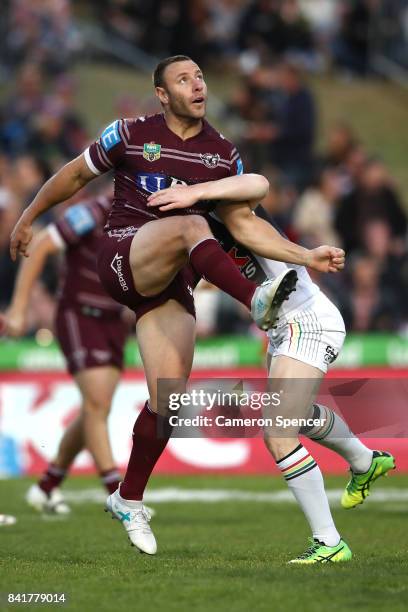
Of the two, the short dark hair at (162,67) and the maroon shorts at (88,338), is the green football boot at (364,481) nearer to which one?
the short dark hair at (162,67)

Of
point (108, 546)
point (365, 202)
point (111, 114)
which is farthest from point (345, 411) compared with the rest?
point (111, 114)

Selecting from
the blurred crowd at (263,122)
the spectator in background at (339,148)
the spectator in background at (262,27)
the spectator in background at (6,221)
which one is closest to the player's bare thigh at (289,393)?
the blurred crowd at (263,122)

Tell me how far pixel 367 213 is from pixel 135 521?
10.1 metres

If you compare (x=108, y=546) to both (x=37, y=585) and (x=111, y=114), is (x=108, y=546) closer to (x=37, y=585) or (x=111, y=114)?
(x=37, y=585)

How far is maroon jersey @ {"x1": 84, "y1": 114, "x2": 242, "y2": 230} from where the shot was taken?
22.3 feet

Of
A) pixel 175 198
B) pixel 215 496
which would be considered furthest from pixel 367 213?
pixel 175 198

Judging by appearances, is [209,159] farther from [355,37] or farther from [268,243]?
[355,37]

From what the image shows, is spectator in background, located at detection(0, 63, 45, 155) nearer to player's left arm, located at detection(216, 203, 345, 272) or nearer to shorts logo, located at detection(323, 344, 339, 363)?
player's left arm, located at detection(216, 203, 345, 272)

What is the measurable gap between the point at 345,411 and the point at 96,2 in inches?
565

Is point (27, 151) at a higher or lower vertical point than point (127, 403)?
higher

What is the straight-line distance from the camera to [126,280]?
6.81 meters

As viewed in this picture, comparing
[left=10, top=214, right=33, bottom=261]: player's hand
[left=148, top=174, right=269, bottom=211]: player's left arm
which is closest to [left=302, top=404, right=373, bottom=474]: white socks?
[left=148, top=174, right=269, bottom=211]: player's left arm

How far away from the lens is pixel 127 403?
1358 cm

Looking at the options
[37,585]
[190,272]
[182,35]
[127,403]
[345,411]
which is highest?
[182,35]
